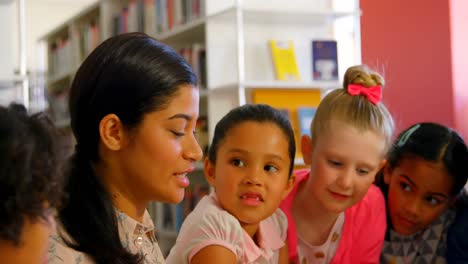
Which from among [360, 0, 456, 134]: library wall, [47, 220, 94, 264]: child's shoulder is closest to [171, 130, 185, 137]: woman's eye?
[47, 220, 94, 264]: child's shoulder

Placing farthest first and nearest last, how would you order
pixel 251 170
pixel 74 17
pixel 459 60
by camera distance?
pixel 74 17, pixel 459 60, pixel 251 170

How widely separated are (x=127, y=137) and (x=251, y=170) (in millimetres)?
452

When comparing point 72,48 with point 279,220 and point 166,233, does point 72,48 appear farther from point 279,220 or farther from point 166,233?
point 279,220

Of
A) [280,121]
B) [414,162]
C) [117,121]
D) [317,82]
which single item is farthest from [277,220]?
[317,82]

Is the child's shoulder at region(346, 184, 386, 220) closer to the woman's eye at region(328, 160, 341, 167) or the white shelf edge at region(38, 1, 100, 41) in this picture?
the woman's eye at region(328, 160, 341, 167)

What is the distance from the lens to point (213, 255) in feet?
4.76

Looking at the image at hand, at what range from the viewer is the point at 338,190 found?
1.74 meters

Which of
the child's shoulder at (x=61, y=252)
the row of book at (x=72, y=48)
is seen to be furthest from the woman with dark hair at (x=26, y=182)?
the row of book at (x=72, y=48)

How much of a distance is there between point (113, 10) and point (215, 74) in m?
1.84

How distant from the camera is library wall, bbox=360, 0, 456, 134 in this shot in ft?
9.20

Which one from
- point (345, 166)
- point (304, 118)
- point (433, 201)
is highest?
point (304, 118)

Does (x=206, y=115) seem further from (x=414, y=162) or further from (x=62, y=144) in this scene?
(x=62, y=144)

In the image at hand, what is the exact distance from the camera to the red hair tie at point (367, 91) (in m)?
1.83

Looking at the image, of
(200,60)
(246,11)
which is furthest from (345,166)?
(200,60)
